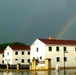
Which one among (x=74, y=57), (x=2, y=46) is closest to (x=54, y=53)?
(x=74, y=57)

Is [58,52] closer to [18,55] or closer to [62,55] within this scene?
[62,55]

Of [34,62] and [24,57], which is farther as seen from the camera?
[24,57]

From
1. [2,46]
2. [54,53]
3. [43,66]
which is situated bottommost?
[43,66]

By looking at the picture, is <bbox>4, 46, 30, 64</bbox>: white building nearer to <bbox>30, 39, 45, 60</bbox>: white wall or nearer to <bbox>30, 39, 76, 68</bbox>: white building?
<bbox>30, 39, 45, 60</bbox>: white wall

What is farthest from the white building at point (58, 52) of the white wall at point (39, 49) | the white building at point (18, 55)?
the white building at point (18, 55)

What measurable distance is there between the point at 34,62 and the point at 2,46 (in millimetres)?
115361

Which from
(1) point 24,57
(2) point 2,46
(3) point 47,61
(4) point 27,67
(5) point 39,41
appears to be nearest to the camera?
A: (3) point 47,61

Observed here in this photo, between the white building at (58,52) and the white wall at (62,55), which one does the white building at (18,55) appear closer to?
the white building at (58,52)

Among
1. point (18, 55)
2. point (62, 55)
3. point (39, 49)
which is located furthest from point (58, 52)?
point (18, 55)

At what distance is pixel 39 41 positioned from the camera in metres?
70.7

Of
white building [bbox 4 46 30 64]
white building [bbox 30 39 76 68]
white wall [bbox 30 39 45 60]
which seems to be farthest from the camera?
white building [bbox 4 46 30 64]

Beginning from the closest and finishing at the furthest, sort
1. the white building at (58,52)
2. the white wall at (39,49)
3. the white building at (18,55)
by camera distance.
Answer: the white building at (58,52) → the white wall at (39,49) → the white building at (18,55)

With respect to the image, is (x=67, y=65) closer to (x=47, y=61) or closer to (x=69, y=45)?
(x=69, y=45)

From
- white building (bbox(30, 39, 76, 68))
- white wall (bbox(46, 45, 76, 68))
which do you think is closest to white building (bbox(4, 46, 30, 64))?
white building (bbox(30, 39, 76, 68))
